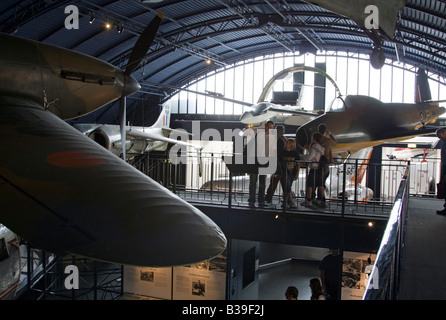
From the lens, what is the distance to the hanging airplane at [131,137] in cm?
1516

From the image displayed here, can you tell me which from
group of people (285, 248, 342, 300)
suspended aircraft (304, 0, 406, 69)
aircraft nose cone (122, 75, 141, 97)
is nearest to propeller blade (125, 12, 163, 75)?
aircraft nose cone (122, 75, 141, 97)

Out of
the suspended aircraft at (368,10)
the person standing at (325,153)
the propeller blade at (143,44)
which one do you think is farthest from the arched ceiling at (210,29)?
the suspended aircraft at (368,10)

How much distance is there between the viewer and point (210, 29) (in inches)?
1005

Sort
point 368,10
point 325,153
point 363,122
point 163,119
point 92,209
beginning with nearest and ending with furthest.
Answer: point 92,209
point 368,10
point 325,153
point 363,122
point 163,119

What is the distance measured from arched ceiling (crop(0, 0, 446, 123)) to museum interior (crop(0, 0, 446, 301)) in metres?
0.13

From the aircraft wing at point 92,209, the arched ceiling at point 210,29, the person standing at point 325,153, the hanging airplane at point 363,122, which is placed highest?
the arched ceiling at point 210,29

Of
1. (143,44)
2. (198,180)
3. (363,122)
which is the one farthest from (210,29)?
(143,44)

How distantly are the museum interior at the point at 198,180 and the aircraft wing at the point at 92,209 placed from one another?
0.02 metres

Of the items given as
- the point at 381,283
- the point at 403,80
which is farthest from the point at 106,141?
the point at 403,80

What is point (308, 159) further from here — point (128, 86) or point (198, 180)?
point (128, 86)

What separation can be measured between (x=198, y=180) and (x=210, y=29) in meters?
17.0

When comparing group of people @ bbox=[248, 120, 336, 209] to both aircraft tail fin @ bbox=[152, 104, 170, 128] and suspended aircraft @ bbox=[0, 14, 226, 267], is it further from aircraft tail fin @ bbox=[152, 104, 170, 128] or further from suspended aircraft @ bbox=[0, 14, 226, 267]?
aircraft tail fin @ bbox=[152, 104, 170, 128]

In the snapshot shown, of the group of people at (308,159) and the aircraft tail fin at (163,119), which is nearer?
the group of people at (308,159)

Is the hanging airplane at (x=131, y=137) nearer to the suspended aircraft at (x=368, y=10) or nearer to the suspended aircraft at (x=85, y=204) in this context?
the suspended aircraft at (x=85, y=204)
